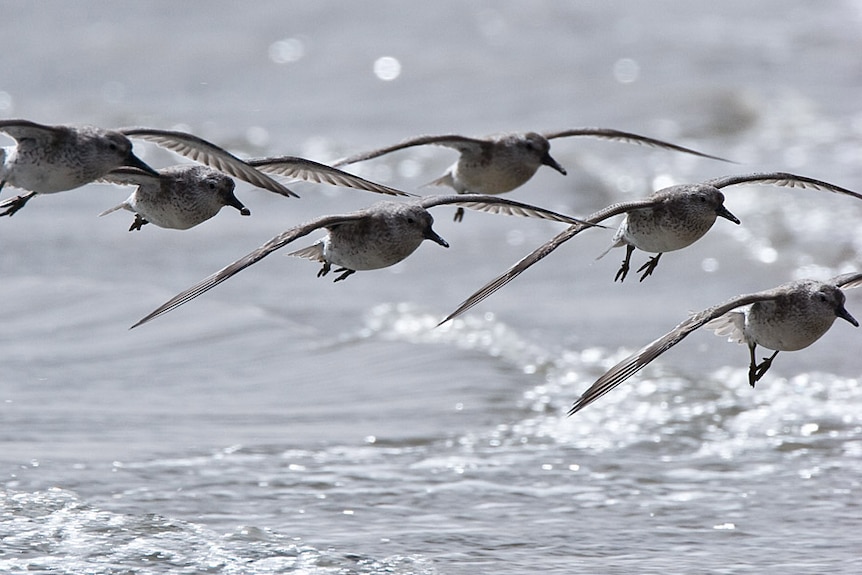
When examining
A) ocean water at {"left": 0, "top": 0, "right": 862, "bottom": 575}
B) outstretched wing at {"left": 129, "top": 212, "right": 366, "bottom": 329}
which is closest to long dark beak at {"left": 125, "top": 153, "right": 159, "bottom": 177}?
outstretched wing at {"left": 129, "top": 212, "right": 366, "bottom": 329}

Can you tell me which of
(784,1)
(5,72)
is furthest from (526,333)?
(784,1)

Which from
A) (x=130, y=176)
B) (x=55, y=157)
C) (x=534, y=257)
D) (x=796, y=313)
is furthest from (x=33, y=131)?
(x=796, y=313)

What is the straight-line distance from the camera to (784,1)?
37.7m

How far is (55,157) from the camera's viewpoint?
7.08 metres

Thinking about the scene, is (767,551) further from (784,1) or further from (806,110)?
(784,1)

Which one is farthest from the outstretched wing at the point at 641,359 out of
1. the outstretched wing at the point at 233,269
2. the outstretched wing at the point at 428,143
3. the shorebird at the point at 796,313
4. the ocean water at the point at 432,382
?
the outstretched wing at the point at 428,143

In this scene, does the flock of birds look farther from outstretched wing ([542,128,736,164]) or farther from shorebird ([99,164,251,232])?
outstretched wing ([542,128,736,164])

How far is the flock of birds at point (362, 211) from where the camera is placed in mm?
7043

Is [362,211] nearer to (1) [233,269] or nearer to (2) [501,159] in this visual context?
(1) [233,269]

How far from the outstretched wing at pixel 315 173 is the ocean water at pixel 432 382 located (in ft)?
7.71

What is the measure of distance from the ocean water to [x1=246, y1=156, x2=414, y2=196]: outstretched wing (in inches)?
92.5

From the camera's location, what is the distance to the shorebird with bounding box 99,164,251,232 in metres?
7.77

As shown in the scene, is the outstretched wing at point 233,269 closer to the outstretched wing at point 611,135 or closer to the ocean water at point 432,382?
the ocean water at point 432,382

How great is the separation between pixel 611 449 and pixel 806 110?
1594 centimetres
